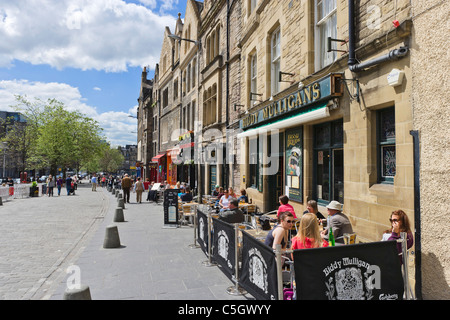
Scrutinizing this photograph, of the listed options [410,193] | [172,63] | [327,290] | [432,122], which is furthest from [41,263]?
[172,63]

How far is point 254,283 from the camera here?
4277mm

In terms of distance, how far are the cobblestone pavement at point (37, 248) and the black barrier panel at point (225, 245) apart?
2898 mm

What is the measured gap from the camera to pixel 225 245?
5570 millimetres

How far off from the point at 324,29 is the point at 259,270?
22.5 feet

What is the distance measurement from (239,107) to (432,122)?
412 inches

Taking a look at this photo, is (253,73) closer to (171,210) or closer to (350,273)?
(171,210)

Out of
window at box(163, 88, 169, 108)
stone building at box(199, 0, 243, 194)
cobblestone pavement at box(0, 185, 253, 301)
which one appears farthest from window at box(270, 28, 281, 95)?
window at box(163, 88, 169, 108)

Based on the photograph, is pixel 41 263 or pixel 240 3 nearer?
pixel 41 263

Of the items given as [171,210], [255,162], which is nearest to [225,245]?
[171,210]

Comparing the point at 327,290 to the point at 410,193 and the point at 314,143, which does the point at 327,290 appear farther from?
the point at 314,143

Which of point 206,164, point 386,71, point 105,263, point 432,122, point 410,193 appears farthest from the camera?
point 206,164

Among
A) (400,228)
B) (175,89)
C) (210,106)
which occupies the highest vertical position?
(175,89)

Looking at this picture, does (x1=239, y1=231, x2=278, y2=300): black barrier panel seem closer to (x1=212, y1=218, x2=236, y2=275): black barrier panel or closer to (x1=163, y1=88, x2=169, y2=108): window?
(x1=212, y1=218, x2=236, y2=275): black barrier panel

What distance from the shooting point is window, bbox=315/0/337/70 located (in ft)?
25.9
